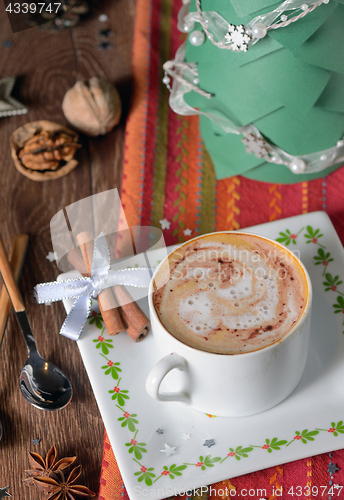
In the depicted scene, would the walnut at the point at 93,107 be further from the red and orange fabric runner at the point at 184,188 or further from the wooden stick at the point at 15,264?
the wooden stick at the point at 15,264

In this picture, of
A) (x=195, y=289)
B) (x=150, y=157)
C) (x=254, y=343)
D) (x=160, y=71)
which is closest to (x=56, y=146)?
(x=150, y=157)

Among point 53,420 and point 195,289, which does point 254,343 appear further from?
point 53,420

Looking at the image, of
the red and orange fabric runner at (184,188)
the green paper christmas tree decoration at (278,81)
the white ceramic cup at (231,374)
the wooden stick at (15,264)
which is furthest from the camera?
the red and orange fabric runner at (184,188)

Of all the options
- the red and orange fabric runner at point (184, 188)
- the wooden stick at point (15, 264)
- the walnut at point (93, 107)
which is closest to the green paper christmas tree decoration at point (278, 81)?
the red and orange fabric runner at point (184, 188)

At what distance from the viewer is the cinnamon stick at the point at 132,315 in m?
0.71

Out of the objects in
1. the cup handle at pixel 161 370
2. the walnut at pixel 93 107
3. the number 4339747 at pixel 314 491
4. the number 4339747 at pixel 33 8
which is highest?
the number 4339747 at pixel 33 8

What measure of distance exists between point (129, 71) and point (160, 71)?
0.23ft

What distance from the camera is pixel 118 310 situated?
28.8 inches

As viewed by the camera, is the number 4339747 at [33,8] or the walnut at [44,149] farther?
the number 4339747 at [33,8]

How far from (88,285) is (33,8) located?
0.78 meters

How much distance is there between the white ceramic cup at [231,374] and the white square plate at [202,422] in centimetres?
2

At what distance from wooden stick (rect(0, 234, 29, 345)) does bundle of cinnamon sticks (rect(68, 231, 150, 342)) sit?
12 centimetres

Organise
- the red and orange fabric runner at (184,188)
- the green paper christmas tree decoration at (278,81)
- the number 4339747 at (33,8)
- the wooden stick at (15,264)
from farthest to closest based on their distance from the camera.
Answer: the number 4339747 at (33,8) → the red and orange fabric runner at (184,188) → the wooden stick at (15,264) → the green paper christmas tree decoration at (278,81)

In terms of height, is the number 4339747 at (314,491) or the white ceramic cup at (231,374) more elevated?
the white ceramic cup at (231,374)
